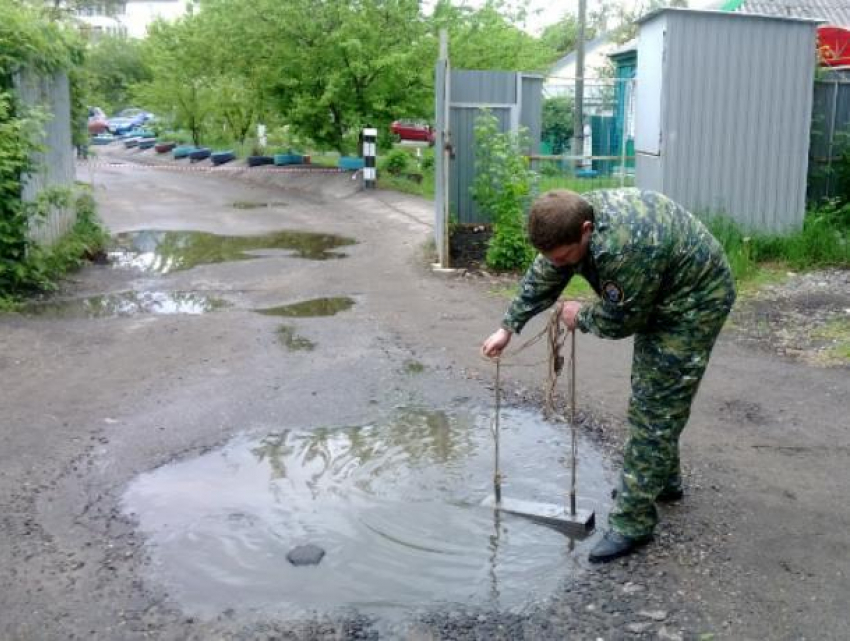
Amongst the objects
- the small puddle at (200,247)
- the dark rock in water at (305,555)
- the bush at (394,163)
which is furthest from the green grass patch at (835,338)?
the bush at (394,163)

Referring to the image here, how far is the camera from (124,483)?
4.87 m

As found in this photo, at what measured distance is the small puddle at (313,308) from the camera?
8688mm

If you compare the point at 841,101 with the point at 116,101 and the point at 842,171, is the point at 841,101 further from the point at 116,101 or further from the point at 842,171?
the point at 116,101

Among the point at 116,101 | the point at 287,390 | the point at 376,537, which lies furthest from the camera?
the point at 116,101

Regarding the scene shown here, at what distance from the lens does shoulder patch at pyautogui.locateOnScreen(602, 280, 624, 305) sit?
369cm

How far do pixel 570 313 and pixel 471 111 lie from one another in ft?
26.6

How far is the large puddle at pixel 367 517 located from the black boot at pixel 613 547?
0.10 m

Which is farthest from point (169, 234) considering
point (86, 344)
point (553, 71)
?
point (553, 71)

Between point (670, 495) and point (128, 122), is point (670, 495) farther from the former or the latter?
point (128, 122)

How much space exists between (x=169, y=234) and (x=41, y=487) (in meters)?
9.70

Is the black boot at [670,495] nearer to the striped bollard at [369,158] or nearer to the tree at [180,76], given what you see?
the striped bollard at [369,158]

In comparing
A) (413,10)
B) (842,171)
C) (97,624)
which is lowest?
(97,624)

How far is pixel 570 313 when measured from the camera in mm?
3994

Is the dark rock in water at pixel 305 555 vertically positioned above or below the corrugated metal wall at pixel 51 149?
below
